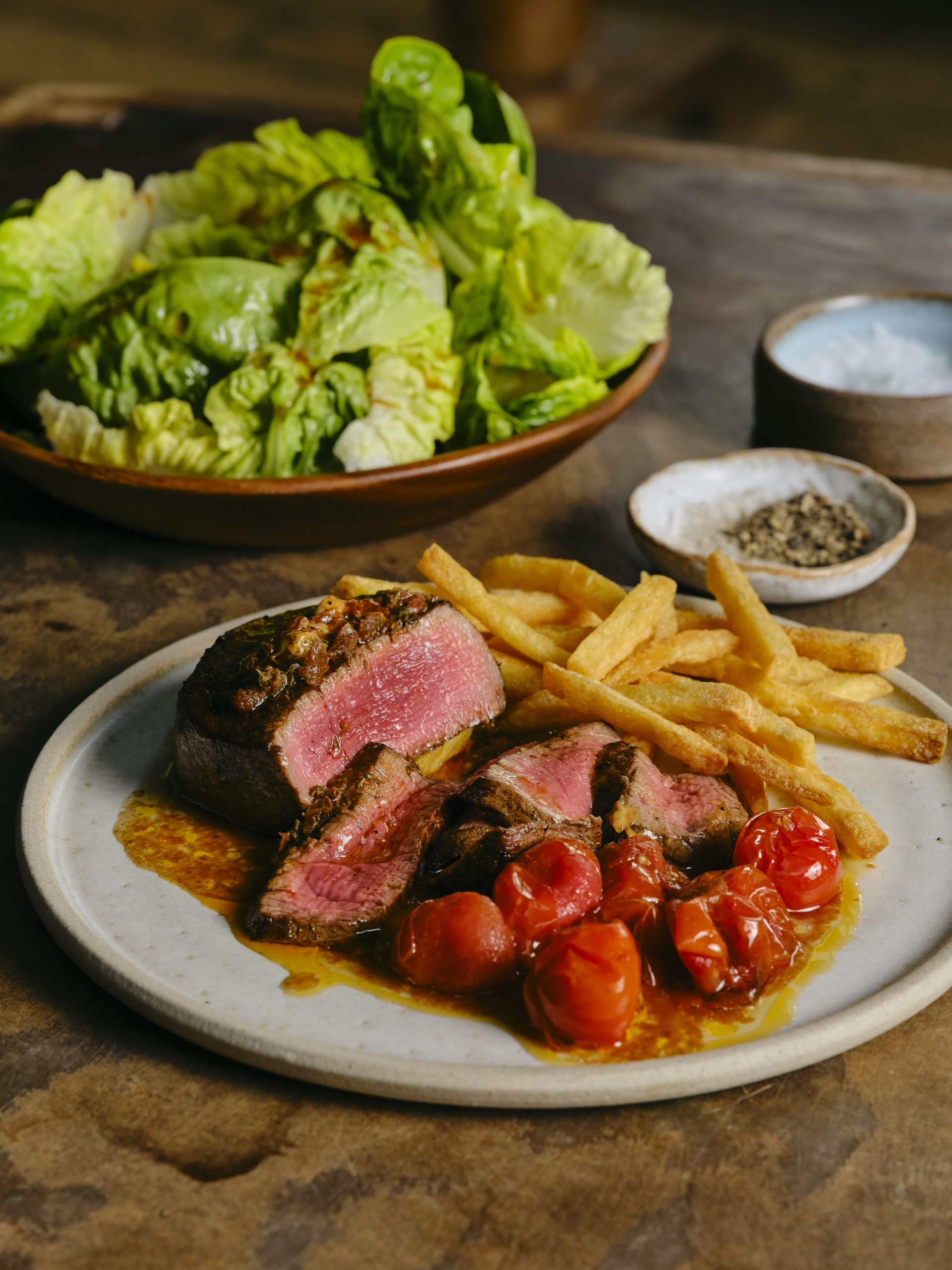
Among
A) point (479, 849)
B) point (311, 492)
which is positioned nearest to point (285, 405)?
point (311, 492)

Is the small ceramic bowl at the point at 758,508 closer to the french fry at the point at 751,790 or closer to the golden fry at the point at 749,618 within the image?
the golden fry at the point at 749,618

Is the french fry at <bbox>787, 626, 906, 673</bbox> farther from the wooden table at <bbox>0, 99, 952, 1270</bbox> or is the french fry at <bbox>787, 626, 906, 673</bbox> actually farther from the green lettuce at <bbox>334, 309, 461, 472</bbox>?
the green lettuce at <bbox>334, 309, 461, 472</bbox>

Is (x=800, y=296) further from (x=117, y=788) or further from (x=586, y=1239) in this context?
(x=586, y=1239)

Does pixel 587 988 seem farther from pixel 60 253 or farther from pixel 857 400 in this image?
pixel 60 253

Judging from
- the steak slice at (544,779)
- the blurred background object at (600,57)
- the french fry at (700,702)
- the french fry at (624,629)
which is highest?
the french fry at (624,629)

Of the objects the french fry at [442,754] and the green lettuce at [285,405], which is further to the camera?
the green lettuce at [285,405]

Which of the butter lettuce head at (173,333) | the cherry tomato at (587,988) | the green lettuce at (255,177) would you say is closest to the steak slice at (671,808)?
the cherry tomato at (587,988)

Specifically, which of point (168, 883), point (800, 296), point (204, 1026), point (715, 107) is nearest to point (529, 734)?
point (168, 883)

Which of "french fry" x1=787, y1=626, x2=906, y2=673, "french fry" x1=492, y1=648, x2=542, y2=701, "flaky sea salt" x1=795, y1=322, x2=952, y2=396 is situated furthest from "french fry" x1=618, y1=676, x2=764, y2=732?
"flaky sea salt" x1=795, y1=322, x2=952, y2=396
